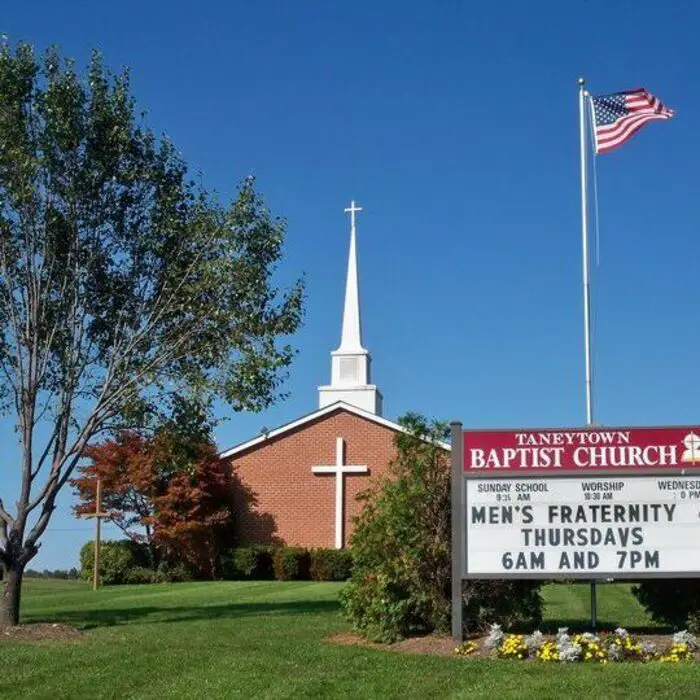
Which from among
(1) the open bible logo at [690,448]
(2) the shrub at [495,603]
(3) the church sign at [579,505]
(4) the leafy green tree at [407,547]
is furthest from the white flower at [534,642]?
(1) the open bible logo at [690,448]

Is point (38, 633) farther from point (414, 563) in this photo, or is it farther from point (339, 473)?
point (339, 473)

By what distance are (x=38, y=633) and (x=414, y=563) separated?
20.1 ft

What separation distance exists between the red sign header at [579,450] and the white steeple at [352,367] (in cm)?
3078

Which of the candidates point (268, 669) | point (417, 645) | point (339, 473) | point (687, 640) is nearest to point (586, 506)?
point (687, 640)

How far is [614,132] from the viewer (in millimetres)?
23125

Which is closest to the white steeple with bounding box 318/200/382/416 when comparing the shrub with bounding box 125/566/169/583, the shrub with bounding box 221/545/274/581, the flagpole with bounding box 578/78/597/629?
the shrub with bounding box 221/545/274/581

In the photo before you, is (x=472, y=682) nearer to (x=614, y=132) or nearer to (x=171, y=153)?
(x=171, y=153)

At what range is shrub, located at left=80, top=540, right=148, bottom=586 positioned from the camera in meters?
37.4

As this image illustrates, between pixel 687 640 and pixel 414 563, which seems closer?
pixel 687 640

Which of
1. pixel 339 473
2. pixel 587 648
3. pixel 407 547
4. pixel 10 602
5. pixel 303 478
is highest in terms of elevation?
pixel 339 473

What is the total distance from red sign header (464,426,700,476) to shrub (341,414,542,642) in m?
0.92

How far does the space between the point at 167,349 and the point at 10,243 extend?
3.22 meters

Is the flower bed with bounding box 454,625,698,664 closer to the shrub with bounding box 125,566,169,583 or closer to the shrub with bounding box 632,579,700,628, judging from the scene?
the shrub with bounding box 632,579,700,628

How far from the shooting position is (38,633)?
1805 centimetres
